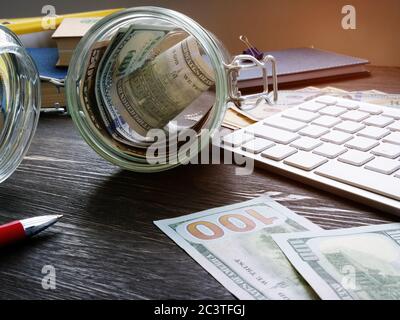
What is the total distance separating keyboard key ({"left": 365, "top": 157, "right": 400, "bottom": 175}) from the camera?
50 cm

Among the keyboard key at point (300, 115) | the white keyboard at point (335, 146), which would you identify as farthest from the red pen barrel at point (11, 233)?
the keyboard key at point (300, 115)

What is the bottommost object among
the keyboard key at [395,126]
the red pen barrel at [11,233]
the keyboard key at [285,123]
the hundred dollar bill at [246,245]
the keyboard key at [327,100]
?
the hundred dollar bill at [246,245]

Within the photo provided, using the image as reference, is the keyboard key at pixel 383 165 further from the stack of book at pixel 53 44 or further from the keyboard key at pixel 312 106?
the stack of book at pixel 53 44

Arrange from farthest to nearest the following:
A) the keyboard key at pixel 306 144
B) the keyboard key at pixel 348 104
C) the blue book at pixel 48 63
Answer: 1. the blue book at pixel 48 63
2. the keyboard key at pixel 348 104
3. the keyboard key at pixel 306 144

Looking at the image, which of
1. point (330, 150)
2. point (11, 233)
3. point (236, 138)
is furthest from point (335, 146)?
point (11, 233)

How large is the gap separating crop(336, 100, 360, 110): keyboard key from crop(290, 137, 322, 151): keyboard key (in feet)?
0.36

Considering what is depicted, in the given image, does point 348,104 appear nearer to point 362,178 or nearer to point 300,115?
point 300,115

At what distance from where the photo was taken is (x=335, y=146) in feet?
1.85

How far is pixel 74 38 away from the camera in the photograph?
31.4 inches

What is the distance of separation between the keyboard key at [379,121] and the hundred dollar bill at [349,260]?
0.66 ft

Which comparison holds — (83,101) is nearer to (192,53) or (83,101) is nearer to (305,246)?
(192,53)

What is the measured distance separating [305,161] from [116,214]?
194 mm

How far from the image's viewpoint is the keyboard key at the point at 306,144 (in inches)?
22.4
